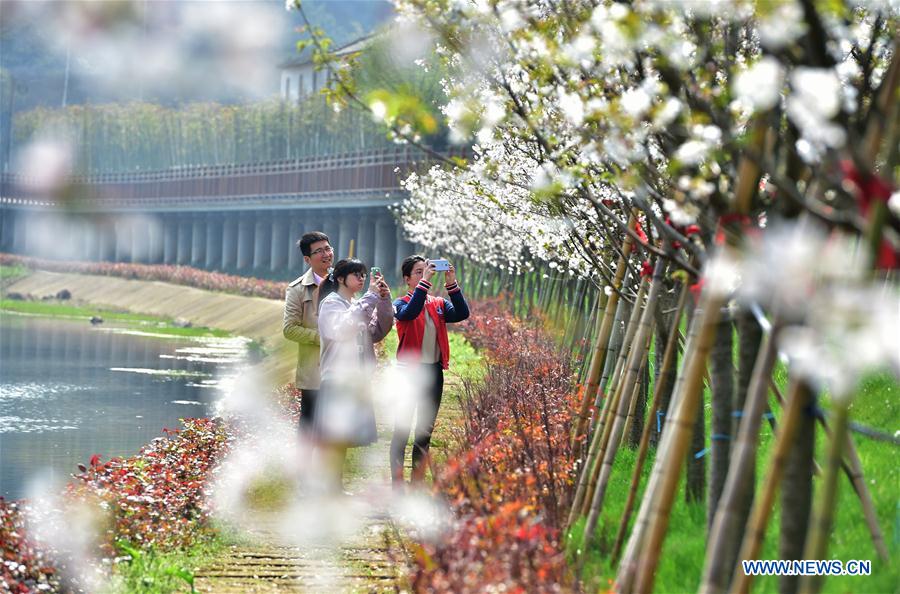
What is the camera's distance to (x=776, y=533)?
7.31m

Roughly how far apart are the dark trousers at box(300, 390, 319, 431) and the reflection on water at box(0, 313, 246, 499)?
5368mm

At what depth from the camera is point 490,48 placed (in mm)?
7844

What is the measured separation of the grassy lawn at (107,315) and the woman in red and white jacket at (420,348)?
115 feet

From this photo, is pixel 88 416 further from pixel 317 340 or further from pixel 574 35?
pixel 574 35

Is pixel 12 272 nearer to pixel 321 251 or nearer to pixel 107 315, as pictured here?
pixel 107 315

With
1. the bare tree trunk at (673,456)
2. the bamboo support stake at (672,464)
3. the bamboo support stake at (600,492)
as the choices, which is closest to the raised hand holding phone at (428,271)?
the bamboo support stake at (600,492)

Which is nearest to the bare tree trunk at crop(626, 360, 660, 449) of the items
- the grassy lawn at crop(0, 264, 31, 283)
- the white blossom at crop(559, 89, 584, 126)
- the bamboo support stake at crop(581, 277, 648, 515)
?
the bamboo support stake at crop(581, 277, 648, 515)

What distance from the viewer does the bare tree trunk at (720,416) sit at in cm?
644

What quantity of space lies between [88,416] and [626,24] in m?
18.4

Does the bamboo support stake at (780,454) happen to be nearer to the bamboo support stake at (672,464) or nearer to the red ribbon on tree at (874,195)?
the red ribbon on tree at (874,195)

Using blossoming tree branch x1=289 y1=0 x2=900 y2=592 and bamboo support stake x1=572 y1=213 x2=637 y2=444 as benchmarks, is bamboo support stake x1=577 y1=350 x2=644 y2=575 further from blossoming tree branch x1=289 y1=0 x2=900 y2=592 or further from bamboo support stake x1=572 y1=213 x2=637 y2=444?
bamboo support stake x1=572 y1=213 x2=637 y2=444

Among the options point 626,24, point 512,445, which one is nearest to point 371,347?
point 512,445

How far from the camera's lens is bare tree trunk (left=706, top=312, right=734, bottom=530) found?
6.44 m

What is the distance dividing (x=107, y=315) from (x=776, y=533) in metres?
49.9
